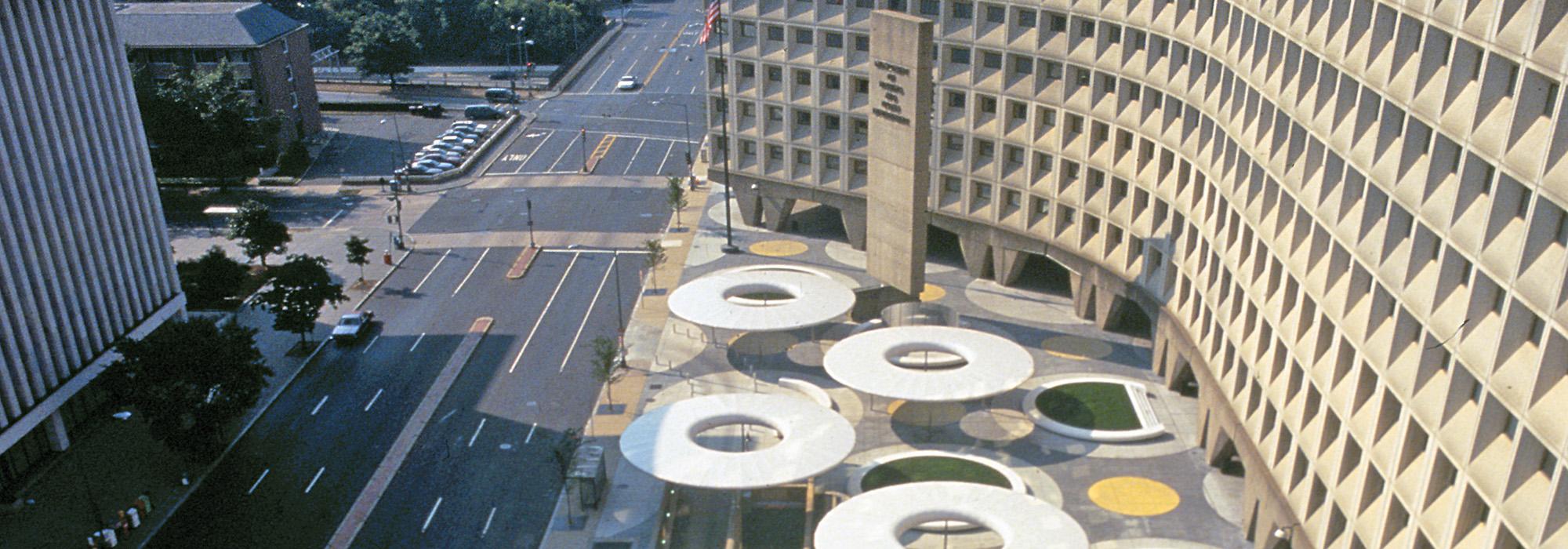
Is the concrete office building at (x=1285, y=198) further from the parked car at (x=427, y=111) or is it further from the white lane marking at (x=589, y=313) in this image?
the parked car at (x=427, y=111)

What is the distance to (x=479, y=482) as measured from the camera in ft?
247

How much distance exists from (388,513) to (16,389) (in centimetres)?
2140

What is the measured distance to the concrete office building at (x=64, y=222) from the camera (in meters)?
73.0

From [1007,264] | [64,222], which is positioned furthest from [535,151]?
[64,222]

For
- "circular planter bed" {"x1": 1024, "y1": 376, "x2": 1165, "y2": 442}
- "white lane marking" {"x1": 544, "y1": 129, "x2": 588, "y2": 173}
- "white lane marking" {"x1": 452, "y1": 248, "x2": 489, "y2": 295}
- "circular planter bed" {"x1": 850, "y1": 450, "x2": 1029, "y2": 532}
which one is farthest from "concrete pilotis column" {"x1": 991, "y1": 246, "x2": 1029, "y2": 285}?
"white lane marking" {"x1": 544, "y1": 129, "x2": 588, "y2": 173}


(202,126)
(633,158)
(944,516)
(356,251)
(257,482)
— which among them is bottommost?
(257,482)

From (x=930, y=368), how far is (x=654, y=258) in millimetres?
26063

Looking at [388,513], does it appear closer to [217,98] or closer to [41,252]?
[41,252]

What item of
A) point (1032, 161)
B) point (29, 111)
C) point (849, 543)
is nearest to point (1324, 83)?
point (849, 543)

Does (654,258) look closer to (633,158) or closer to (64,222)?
(64,222)

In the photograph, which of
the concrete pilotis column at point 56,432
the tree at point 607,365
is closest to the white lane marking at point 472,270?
the tree at point 607,365

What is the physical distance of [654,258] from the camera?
331ft

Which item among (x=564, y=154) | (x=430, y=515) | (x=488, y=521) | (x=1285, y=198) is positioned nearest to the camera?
(x=1285, y=198)

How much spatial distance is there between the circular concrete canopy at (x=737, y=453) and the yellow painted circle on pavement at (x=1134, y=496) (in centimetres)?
1355
